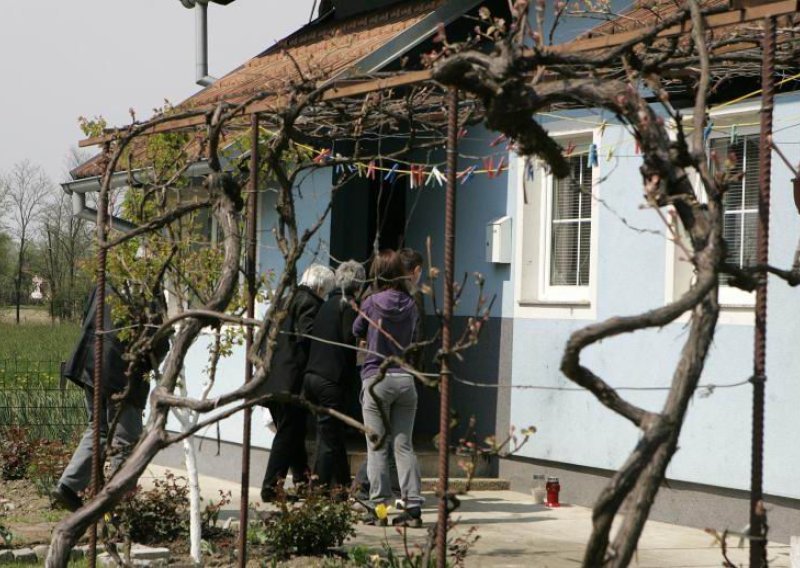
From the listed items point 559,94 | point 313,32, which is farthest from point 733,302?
point 313,32

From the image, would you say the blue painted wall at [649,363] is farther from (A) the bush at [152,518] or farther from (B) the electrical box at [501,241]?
(A) the bush at [152,518]

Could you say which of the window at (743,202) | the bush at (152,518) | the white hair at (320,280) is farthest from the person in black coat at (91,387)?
the window at (743,202)

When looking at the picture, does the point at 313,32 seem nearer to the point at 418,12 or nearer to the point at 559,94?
the point at 418,12

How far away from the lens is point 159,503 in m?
8.16

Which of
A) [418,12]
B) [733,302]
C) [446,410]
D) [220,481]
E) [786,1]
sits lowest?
[220,481]

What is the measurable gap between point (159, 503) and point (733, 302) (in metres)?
3.98

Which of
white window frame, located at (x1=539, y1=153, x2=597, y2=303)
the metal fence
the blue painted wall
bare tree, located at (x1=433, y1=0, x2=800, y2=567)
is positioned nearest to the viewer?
bare tree, located at (x1=433, y1=0, x2=800, y2=567)

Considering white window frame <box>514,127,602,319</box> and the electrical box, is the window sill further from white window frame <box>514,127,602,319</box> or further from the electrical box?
the electrical box

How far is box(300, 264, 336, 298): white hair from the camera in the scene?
389 inches

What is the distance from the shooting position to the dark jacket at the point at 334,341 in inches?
369

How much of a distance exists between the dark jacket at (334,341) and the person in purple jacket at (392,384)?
317 mm

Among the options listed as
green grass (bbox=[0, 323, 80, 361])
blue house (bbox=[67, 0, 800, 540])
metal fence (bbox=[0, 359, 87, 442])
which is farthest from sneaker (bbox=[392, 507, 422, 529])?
green grass (bbox=[0, 323, 80, 361])

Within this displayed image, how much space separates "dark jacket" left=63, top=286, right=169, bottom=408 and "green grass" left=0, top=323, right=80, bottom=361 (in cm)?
1567

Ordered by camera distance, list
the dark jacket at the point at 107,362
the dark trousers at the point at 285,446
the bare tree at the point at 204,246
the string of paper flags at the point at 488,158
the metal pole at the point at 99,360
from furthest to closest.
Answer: the dark trousers at the point at 285,446
the dark jacket at the point at 107,362
the string of paper flags at the point at 488,158
the metal pole at the point at 99,360
the bare tree at the point at 204,246
